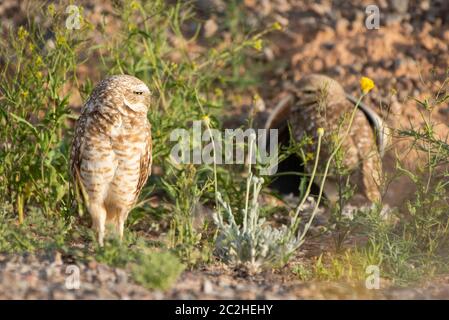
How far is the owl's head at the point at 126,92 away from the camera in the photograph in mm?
→ 6422

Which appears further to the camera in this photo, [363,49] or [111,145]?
[363,49]

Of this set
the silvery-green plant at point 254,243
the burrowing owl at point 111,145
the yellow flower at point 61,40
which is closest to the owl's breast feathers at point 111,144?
the burrowing owl at point 111,145

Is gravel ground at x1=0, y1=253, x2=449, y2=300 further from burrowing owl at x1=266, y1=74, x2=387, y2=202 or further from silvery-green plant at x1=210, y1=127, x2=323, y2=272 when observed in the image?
burrowing owl at x1=266, y1=74, x2=387, y2=202

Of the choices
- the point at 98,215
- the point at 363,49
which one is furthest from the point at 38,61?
the point at 363,49

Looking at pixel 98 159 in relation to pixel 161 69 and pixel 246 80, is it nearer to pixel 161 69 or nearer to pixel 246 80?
pixel 161 69

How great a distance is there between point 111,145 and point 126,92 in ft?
1.29

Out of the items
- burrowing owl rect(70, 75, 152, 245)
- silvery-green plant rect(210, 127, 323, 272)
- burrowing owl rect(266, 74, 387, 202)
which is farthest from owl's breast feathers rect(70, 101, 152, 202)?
burrowing owl rect(266, 74, 387, 202)

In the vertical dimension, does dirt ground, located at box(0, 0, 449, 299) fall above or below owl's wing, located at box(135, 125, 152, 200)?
above

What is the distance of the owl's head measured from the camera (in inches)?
253

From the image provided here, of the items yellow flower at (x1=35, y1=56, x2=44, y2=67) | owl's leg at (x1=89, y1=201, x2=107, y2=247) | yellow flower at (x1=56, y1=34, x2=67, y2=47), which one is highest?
yellow flower at (x1=56, y1=34, x2=67, y2=47)

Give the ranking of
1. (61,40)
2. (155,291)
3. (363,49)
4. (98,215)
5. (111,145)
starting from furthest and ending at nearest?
(363,49) → (61,40) → (98,215) → (111,145) → (155,291)

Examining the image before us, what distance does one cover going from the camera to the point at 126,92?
6453mm

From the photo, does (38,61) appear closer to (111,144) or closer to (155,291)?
(111,144)

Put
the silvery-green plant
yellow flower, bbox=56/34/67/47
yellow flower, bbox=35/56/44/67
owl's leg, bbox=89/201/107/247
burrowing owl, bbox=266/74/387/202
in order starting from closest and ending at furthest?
the silvery-green plant < owl's leg, bbox=89/201/107/247 < yellow flower, bbox=56/34/67/47 < yellow flower, bbox=35/56/44/67 < burrowing owl, bbox=266/74/387/202
